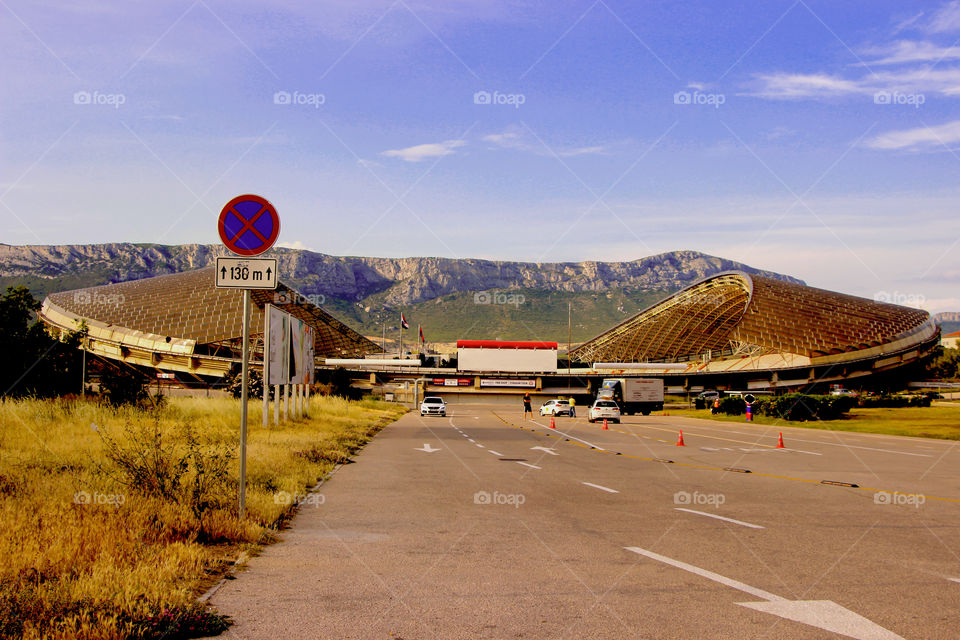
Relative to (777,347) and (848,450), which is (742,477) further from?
(777,347)

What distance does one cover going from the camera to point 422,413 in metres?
55.2

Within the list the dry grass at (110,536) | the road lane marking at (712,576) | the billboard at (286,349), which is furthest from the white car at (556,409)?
the road lane marking at (712,576)

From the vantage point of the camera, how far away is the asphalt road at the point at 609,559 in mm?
5480

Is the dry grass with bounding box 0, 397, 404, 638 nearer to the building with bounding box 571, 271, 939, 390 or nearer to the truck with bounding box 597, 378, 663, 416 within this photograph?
the truck with bounding box 597, 378, 663, 416

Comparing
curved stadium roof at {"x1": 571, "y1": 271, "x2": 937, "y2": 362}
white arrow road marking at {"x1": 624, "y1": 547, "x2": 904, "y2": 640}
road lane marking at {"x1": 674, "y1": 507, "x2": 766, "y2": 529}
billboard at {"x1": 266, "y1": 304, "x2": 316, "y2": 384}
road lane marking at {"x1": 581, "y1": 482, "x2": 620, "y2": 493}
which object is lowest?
road lane marking at {"x1": 581, "y1": 482, "x2": 620, "y2": 493}

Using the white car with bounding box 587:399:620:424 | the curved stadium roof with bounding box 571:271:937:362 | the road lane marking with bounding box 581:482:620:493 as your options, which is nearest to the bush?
the white car with bounding box 587:399:620:424

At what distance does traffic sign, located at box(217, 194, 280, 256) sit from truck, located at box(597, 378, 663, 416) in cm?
5332

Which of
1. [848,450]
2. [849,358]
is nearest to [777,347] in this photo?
[849,358]

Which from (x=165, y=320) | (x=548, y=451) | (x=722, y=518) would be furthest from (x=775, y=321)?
(x=722, y=518)

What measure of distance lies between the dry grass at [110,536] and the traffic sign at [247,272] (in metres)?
2.51

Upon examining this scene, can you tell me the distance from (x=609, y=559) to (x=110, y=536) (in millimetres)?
4594

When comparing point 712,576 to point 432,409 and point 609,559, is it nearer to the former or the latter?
point 609,559

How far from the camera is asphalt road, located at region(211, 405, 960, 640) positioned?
5.48 m

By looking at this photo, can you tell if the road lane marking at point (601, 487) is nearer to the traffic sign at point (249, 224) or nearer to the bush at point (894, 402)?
the traffic sign at point (249, 224)
